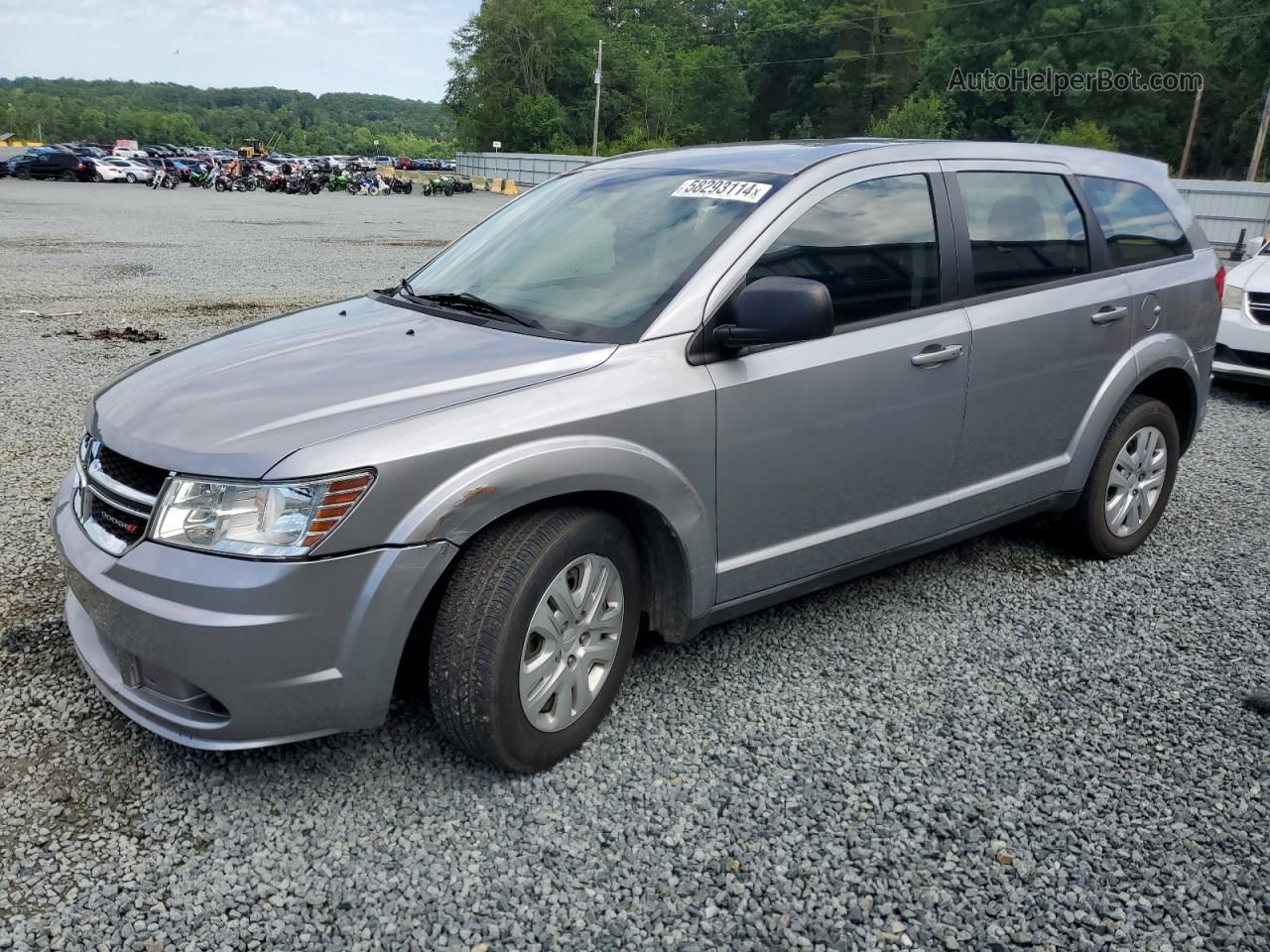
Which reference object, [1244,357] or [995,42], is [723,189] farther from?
[995,42]

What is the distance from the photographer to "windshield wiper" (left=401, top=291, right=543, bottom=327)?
331cm

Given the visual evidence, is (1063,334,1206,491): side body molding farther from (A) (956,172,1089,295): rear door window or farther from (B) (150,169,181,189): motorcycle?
(B) (150,169,181,189): motorcycle

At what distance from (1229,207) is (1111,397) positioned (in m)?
27.2

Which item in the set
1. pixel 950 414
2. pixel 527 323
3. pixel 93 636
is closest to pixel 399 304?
pixel 527 323

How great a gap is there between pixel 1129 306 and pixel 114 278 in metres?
13.3

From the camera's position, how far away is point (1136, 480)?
4754mm

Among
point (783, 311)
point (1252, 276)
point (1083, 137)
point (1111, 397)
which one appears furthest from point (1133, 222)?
point (1083, 137)

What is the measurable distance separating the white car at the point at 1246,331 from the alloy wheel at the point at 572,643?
23.7ft

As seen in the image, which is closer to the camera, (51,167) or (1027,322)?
(1027,322)

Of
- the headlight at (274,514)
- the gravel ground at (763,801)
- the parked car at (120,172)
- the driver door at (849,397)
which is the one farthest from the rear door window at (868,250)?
the parked car at (120,172)

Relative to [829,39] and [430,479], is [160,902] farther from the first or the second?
[829,39]

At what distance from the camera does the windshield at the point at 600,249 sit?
3211 millimetres

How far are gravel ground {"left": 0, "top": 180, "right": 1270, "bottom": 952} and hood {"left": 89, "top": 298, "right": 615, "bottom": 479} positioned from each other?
3.19ft

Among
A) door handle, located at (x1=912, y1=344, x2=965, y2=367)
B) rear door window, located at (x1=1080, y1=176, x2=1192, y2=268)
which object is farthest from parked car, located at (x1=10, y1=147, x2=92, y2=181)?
door handle, located at (x1=912, y1=344, x2=965, y2=367)
